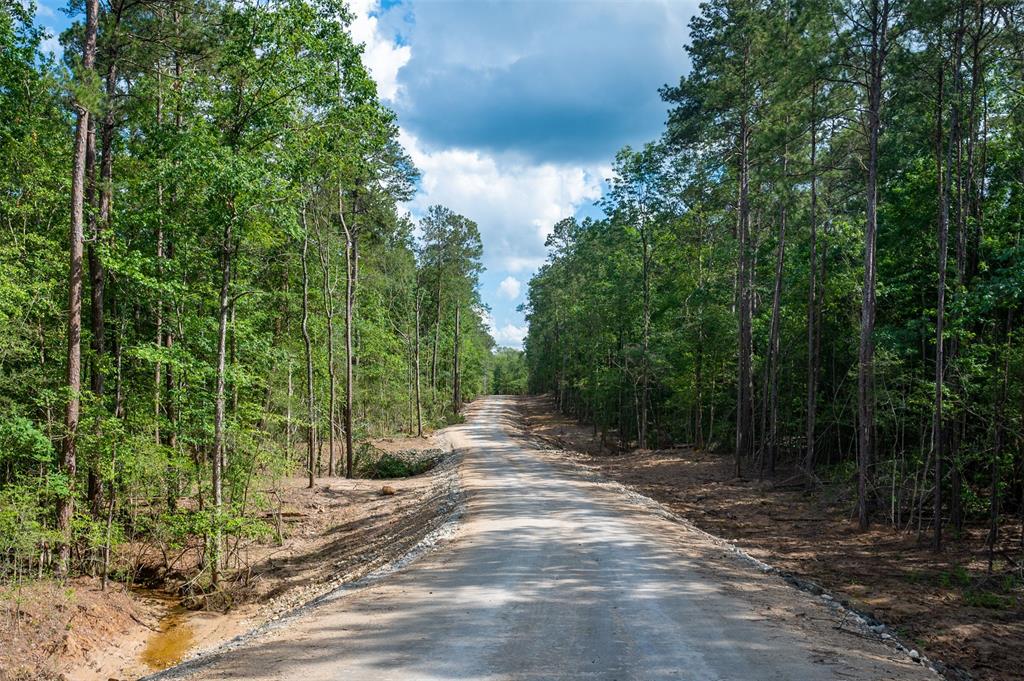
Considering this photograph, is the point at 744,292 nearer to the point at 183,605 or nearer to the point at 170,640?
the point at 183,605

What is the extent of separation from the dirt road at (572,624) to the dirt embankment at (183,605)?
322 cm

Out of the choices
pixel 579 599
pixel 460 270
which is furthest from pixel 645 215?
pixel 579 599

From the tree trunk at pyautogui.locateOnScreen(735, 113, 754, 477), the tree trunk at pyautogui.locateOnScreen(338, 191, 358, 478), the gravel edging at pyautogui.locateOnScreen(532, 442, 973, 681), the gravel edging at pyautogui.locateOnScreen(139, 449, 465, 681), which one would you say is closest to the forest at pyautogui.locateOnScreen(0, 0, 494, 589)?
the gravel edging at pyautogui.locateOnScreen(139, 449, 465, 681)

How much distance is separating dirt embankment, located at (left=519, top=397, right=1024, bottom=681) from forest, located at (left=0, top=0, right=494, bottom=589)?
12.0 m

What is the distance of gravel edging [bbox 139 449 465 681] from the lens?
637 centimetres

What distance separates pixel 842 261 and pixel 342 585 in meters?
20.3

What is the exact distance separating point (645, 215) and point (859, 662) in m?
23.4

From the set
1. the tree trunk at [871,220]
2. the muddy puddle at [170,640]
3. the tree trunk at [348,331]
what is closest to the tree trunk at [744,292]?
the tree trunk at [871,220]

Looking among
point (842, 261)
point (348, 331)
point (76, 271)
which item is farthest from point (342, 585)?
point (842, 261)

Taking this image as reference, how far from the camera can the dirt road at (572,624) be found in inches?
222

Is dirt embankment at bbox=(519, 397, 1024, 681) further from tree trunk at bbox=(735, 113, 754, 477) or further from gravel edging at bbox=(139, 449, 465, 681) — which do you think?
gravel edging at bbox=(139, 449, 465, 681)

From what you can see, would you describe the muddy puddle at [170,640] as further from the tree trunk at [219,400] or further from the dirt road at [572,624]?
the dirt road at [572,624]

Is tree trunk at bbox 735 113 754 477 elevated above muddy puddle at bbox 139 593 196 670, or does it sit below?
above

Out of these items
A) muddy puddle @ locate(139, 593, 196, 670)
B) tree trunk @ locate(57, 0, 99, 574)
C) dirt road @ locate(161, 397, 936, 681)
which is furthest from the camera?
tree trunk @ locate(57, 0, 99, 574)
